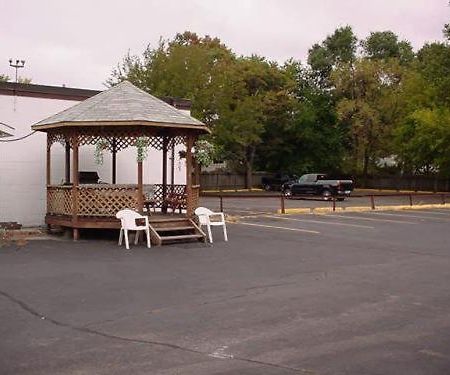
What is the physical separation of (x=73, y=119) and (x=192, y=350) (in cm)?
1120

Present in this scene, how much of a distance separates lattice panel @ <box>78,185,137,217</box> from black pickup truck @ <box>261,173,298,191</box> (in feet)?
121

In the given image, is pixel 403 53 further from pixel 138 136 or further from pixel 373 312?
pixel 373 312

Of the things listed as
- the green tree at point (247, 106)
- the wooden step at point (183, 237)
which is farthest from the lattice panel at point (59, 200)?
the green tree at point (247, 106)

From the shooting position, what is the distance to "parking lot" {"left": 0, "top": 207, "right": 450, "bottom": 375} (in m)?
6.07

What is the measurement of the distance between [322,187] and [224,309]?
1249 inches

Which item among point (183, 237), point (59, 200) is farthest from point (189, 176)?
point (59, 200)

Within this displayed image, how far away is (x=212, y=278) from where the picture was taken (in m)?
11.0

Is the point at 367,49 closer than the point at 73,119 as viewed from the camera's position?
No

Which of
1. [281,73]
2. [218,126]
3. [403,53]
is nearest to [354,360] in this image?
[218,126]

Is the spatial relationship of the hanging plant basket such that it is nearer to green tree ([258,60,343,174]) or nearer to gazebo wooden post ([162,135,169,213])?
gazebo wooden post ([162,135,169,213])

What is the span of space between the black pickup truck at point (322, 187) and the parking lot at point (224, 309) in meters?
22.4

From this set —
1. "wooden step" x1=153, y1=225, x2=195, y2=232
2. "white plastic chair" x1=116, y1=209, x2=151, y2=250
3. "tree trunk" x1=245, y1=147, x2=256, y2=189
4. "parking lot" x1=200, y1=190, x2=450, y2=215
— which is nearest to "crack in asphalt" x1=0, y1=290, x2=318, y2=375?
"white plastic chair" x1=116, y1=209, x2=151, y2=250

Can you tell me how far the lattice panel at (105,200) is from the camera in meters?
16.6

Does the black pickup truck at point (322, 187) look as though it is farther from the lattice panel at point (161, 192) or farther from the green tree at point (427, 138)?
the lattice panel at point (161, 192)
